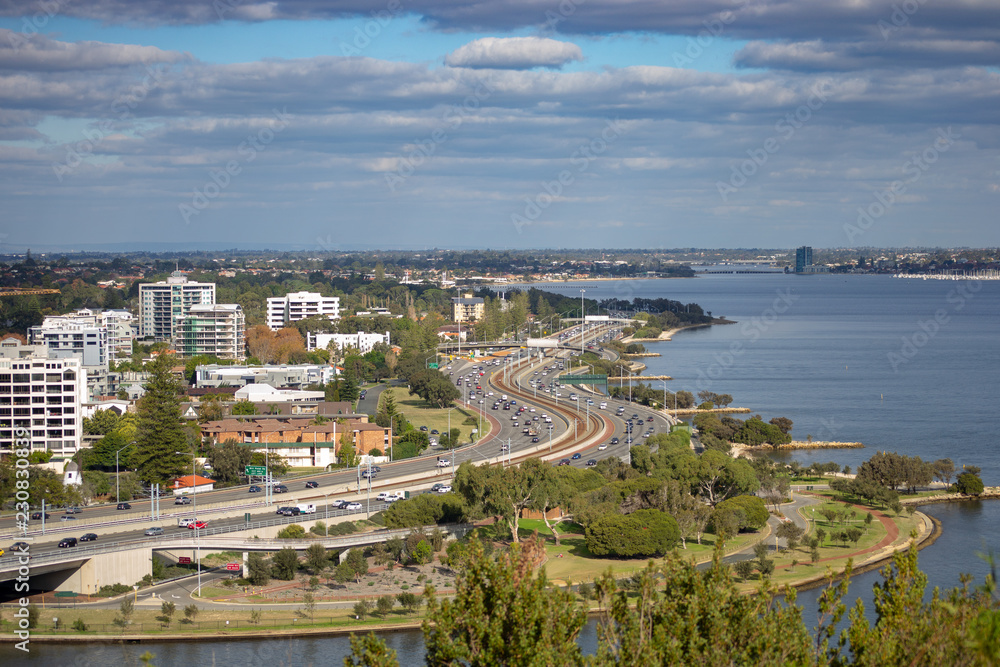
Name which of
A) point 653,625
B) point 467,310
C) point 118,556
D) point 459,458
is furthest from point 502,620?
point 467,310

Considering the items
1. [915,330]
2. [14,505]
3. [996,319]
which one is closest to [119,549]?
[14,505]

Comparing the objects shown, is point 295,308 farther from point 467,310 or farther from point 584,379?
point 584,379

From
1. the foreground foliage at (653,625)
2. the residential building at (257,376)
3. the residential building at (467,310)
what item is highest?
the foreground foliage at (653,625)

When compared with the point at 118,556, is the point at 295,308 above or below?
above

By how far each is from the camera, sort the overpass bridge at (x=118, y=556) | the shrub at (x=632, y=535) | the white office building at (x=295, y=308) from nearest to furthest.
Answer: the overpass bridge at (x=118, y=556), the shrub at (x=632, y=535), the white office building at (x=295, y=308)

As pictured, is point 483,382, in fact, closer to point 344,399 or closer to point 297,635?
point 344,399

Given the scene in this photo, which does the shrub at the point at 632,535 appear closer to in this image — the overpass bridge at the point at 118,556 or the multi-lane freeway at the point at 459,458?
the overpass bridge at the point at 118,556

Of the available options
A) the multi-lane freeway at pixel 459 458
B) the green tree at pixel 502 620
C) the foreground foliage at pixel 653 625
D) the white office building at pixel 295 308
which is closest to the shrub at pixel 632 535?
the multi-lane freeway at pixel 459 458
